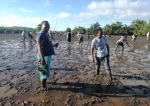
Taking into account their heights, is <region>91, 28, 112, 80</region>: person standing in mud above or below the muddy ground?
above

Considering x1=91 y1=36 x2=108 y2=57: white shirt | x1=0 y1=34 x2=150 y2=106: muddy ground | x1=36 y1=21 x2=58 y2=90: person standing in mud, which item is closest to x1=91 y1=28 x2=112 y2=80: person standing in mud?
x1=91 y1=36 x2=108 y2=57: white shirt

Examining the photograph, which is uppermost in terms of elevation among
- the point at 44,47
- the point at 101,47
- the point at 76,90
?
the point at 44,47

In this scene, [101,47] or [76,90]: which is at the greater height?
[101,47]

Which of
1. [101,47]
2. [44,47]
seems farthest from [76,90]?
[101,47]

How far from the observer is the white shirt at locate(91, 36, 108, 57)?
6006mm

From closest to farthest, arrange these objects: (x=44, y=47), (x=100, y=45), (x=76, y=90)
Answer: (x=44, y=47) → (x=76, y=90) → (x=100, y=45)

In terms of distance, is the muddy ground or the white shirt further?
the white shirt

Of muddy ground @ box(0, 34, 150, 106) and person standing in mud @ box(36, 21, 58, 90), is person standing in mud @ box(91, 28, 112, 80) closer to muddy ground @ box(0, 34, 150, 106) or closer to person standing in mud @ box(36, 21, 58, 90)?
muddy ground @ box(0, 34, 150, 106)

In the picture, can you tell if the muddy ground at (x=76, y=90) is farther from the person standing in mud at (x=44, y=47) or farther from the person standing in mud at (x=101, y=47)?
the person standing in mud at (x=101, y=47)

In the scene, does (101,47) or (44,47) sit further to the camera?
(101,47)

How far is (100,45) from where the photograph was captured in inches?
237

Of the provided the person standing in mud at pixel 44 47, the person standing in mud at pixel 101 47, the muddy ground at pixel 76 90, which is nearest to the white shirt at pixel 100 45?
the person standing in mud at pixel 101 47

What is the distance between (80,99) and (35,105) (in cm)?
124

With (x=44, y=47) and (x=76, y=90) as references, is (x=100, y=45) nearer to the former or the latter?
(x=76, y=90)
